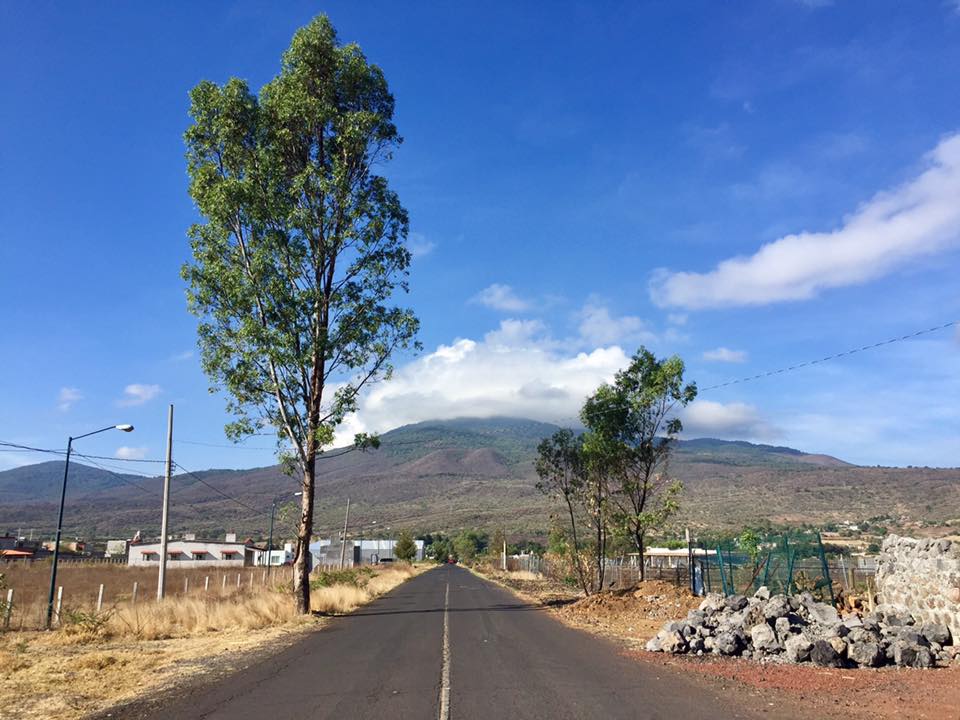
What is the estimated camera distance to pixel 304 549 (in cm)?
2550

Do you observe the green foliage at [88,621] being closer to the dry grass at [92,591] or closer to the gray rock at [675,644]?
the dry grass at [92,591]

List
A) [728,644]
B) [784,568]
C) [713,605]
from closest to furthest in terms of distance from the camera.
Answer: [728,644], [713,605], [784,568]

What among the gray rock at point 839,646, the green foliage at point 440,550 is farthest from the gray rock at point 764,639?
the green foliage at point 440,550

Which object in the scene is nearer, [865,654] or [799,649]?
[865,654]

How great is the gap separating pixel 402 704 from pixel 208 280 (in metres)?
19.3

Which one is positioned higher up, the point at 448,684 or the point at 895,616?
the point at 895,616

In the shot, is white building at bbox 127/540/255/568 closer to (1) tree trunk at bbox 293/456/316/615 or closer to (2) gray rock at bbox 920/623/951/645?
(1) tree trunk at bbox 293/456/316/615

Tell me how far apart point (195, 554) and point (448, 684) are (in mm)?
97318

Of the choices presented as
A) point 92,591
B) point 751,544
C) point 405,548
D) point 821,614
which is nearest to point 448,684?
point 821,614

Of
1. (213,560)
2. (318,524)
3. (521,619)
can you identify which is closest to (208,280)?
(521,619)

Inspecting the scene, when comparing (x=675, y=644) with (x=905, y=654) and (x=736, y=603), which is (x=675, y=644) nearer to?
(x=736, y=603)

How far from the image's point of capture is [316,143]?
27734 mm

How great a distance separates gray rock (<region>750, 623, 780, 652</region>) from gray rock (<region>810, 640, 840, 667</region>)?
29.5 inches

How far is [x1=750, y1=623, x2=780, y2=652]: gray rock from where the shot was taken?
14297 mm
